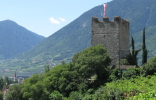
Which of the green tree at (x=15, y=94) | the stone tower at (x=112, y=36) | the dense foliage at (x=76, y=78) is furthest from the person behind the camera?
the green tree at (x=15, y=94)

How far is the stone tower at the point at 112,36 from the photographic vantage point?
4522 cm

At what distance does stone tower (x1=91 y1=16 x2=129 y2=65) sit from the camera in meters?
45.2

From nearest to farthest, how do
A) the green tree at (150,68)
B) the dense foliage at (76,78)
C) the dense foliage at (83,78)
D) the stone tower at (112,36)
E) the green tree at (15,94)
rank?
the green tree at (150,68) < the dense foliage at (83,78) < the dense foliage at (76,78) < the stone tower at (112,36) < the green tree at (15,94)

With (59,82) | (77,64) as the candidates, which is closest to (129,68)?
(77,64)

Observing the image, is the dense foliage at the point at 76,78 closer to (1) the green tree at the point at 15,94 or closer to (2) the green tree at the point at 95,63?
(2) the green tree at the point at 95,63

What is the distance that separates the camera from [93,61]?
132 ft

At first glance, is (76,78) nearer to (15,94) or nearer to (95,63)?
(95,63)

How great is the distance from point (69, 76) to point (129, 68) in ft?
28.8

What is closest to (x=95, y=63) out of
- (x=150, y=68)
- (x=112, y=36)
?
(x=112, y=36)

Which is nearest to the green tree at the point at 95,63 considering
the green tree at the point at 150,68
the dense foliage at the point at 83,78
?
the dense foliage at the point at 83,78

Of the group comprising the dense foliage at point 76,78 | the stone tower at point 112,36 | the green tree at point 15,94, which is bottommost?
the green tree at point 15,94

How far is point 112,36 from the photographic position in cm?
4553

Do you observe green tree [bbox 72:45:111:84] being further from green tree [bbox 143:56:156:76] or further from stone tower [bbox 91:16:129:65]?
green tree [bbox 143:56:156:76]

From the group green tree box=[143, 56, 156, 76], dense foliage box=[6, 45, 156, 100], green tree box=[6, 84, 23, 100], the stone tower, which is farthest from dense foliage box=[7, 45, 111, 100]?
green tree box=[143, 56, 156, 76]
